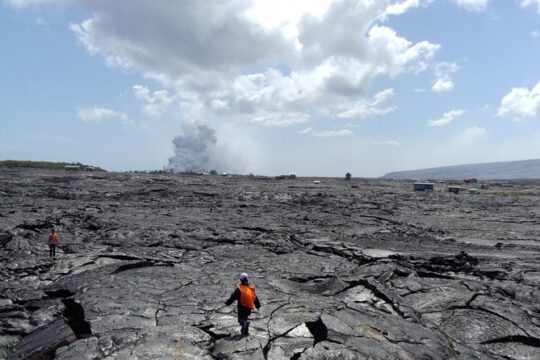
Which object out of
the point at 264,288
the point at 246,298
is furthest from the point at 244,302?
the point at 264,288

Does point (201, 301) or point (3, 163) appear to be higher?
point (3, 163)

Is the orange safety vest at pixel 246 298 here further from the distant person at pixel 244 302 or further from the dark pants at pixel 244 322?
the dark pants at pixel 244 322

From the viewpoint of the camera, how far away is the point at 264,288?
13.1 m

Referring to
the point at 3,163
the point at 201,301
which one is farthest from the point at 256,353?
the point at 3,163

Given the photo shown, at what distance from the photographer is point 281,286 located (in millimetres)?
13562

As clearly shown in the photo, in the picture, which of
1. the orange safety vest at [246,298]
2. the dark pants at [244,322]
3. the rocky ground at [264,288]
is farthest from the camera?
the rocky ground at [264,288]

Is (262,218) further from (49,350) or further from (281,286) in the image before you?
(49,350)

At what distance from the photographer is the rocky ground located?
9.17m

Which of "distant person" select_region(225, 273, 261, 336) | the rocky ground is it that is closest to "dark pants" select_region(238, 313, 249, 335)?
"distant person" select_region(225, 273, 261, 336)

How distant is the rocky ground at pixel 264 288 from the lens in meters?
9.17

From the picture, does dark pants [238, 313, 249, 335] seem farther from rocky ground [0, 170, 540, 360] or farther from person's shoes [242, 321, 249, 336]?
rocky ground [0, 170, 540, 360]

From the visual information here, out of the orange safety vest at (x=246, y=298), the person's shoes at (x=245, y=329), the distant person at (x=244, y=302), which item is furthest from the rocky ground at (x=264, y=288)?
the orange safety vest at (x=246, y=298)

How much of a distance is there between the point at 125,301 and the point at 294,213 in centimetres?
2281

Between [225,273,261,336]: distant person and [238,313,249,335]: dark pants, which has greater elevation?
[225,273,261,336]: distant person
